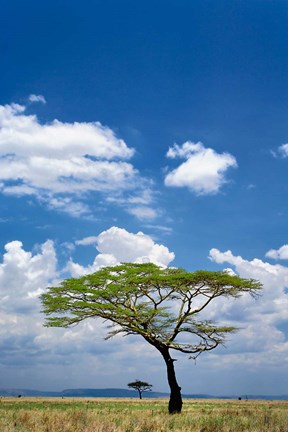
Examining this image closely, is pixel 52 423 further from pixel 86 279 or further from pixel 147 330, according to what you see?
pixel 86 279

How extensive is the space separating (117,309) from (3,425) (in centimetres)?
2058

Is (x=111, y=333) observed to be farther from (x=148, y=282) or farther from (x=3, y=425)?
(x=3, y=425)

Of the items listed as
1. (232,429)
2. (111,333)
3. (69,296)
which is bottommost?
(232,429)

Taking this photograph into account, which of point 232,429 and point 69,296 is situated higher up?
point 69,296

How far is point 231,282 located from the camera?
35.7m

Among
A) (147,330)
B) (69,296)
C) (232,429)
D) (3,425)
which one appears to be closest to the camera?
(3,425)

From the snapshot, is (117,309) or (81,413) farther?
(117,309)

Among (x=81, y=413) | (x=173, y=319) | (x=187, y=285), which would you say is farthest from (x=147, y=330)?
(x=81, y=413)

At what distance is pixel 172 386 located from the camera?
3447 centimetres

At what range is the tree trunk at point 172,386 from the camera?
3331cm

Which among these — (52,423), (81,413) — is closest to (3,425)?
(52,423)

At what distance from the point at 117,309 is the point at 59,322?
4.88 m

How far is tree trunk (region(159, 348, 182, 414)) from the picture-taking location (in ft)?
109

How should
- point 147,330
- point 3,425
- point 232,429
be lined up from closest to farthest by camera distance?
point 3,425
point 232,429
point 147,330
